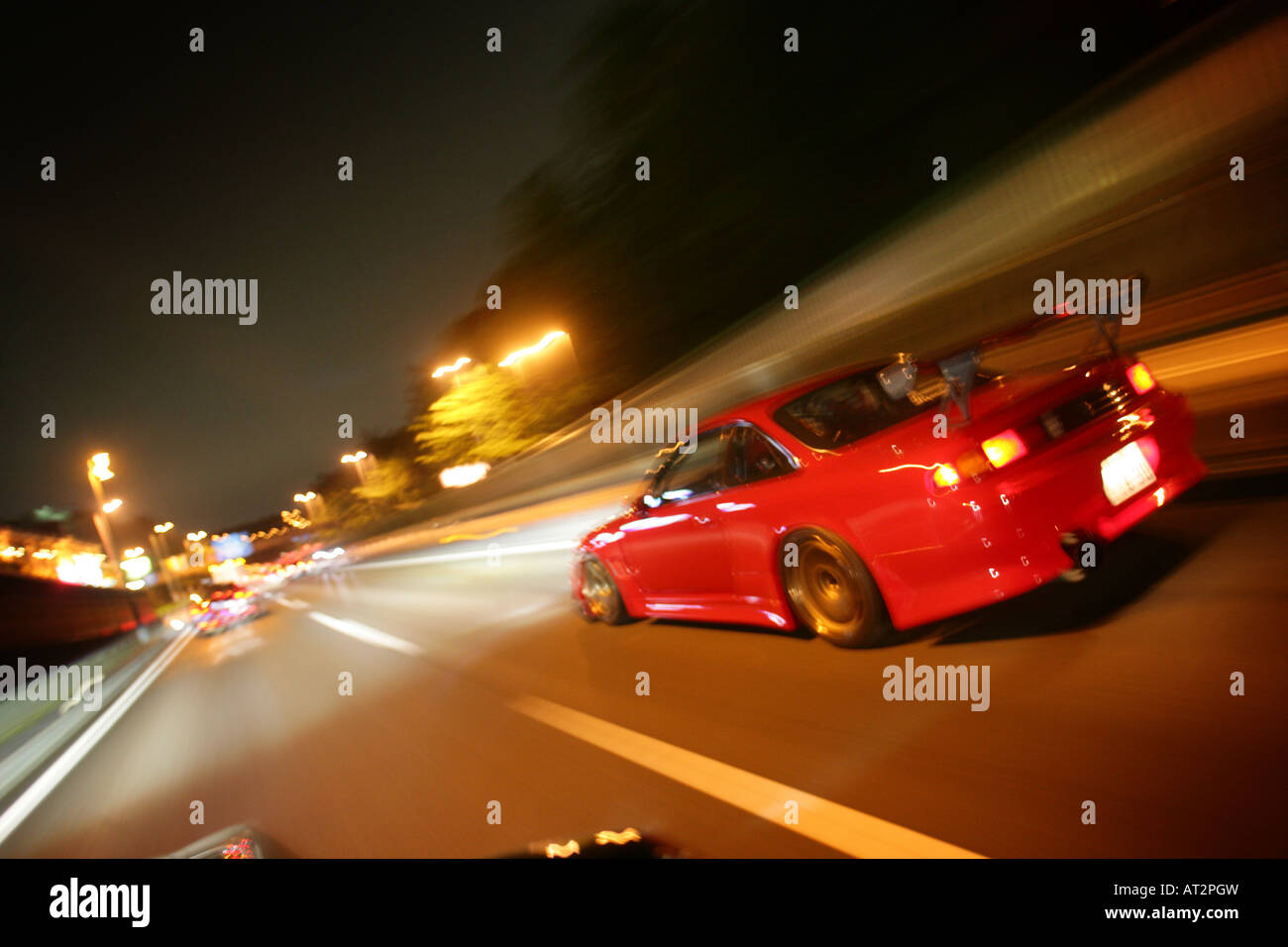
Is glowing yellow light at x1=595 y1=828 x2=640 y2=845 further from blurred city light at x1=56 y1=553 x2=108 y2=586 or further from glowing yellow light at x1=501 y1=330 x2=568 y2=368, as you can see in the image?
blurred city light at x1=56 y1=553 x2=108 y2=586

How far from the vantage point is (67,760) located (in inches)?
311

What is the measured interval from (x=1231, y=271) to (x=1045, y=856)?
651 cm

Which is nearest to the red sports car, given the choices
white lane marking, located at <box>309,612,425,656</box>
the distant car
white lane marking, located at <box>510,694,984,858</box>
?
white lane marking, located at <box>510,694,984,858</box>

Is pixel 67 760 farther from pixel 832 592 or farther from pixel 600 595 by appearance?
pixel 832 592

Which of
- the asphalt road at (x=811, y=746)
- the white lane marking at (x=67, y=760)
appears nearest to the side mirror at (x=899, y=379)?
the asphalt road at (x=811, y=746)

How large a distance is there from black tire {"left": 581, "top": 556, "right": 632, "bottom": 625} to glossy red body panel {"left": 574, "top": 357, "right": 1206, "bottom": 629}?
A: 6.57 ft

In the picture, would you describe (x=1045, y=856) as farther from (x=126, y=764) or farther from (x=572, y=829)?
(x=126, y=764)

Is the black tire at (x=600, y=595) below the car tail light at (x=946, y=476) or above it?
below

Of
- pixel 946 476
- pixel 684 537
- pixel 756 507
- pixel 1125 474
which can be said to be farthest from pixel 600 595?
pixel 1125 474

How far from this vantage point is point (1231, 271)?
6.82m

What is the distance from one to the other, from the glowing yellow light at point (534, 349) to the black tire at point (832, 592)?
932 inches

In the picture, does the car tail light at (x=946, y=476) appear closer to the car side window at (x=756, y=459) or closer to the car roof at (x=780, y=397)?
the car side window at (x=756, y=459)

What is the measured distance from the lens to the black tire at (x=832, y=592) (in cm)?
412
